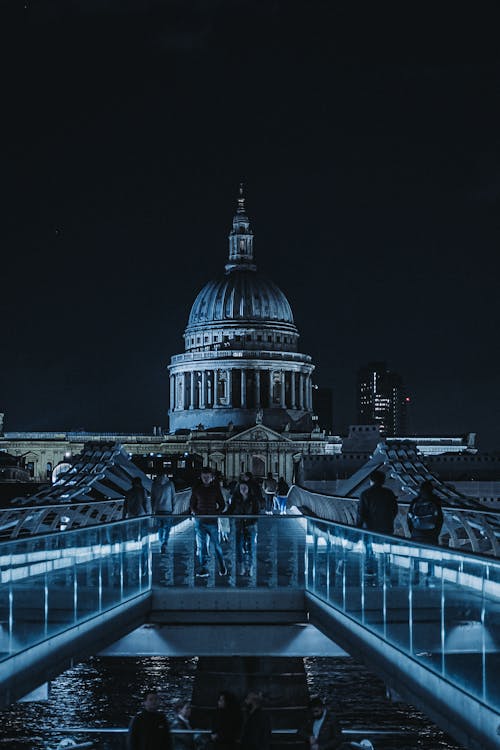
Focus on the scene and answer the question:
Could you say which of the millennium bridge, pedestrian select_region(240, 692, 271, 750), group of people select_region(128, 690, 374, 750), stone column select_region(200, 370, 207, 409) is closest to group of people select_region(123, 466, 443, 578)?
the millennium bridge

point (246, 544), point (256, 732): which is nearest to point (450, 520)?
point (246, 544)

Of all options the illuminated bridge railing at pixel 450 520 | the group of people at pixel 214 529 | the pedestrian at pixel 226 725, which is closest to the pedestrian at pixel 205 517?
the group of people at pixel 214 529

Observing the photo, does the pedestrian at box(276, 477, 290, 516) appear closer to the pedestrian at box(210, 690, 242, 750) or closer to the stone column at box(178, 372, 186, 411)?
the pedestrian at box(210, 690, 242, 750)

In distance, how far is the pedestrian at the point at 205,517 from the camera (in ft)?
67.7

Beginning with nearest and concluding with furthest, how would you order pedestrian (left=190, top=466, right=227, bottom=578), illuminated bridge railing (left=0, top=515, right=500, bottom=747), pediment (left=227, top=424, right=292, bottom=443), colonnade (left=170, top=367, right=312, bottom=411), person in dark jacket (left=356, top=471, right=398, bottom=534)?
illuminated bridge railing (left=0, top=515, right=500, bottom=747) < person in dark jacket (left=356, top=471, right=398, bottom=534) < pedestrian (left=190, top=466, right=227, bottom=578) < pediment (left=227, top=424, right=292, bottom=443) < colonnade (left=170, top=367, right=312, bottom=411)

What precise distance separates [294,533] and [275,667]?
12.1m

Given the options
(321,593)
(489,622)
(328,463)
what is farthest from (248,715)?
(328,463)

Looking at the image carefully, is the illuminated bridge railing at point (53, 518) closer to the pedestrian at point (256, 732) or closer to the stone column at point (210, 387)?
the pedestrian at point (256, 732)

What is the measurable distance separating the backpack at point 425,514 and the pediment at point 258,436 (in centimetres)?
15997

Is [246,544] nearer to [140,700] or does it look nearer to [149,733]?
[149,733]

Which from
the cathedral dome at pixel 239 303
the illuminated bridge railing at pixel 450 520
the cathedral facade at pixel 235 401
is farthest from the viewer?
the cathedral dome at pixel 239 303

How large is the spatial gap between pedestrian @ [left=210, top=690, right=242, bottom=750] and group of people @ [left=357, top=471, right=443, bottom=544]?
696 centimetres

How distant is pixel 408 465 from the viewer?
46.8 meters

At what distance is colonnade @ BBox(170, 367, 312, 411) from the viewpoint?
18962cm
